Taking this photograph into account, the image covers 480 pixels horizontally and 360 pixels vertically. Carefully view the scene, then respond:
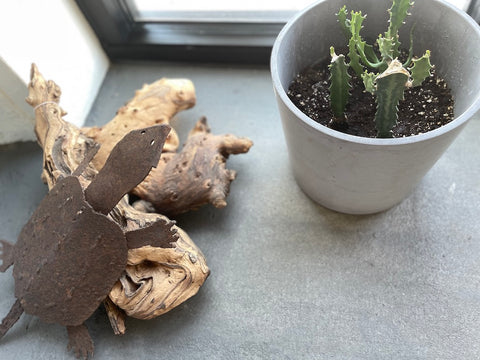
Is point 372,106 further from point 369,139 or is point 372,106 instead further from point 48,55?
point 48,55

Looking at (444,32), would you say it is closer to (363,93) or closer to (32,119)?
(363,93)

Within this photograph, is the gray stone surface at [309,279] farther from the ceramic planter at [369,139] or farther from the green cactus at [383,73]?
the green cactus at [383,73]

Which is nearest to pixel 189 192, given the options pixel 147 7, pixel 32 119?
pixel 32 119

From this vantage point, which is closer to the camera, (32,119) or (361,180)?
(361,180)

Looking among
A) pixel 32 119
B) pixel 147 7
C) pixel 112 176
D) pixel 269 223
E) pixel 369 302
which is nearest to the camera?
pixel 112 176

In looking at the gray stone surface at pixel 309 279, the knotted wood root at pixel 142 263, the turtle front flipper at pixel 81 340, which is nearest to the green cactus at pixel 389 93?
the gray stone surface at pixel 309 279

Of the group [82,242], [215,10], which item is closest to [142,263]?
[82,242]
